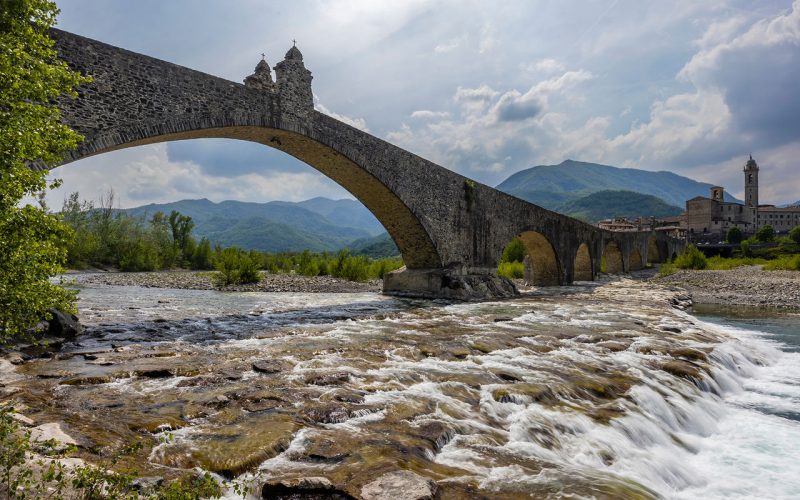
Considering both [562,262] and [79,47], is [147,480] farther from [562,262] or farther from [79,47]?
[562,262]

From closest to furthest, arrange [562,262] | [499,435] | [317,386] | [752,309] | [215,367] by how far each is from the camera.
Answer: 1. [499,435]
2. [317,386]
3. [215,367]
4. [752,309]
5. [562,262]

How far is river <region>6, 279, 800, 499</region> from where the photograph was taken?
3.66 m

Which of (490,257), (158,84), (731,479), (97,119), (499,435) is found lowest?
(731,479)

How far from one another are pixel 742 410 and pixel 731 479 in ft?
8.77

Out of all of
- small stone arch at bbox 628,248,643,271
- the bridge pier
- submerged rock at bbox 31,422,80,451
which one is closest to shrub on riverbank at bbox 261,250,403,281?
the bridge pier

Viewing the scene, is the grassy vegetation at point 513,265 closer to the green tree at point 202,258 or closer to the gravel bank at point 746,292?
the gravel bank at point 746,292

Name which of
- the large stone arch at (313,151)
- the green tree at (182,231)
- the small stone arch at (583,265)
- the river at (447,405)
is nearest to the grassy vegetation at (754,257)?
the small stone arch at (583,265)

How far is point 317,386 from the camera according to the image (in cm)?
556

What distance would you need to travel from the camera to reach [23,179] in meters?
4.74

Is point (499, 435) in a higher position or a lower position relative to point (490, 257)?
lower

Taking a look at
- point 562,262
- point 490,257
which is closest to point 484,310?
point 490,257

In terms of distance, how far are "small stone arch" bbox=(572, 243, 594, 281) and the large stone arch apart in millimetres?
17281

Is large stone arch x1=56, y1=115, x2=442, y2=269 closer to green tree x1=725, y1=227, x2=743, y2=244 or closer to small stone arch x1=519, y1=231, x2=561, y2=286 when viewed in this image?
small stone arch x1=519, y1=231, x2=561, y2=286

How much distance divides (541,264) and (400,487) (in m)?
26.9
